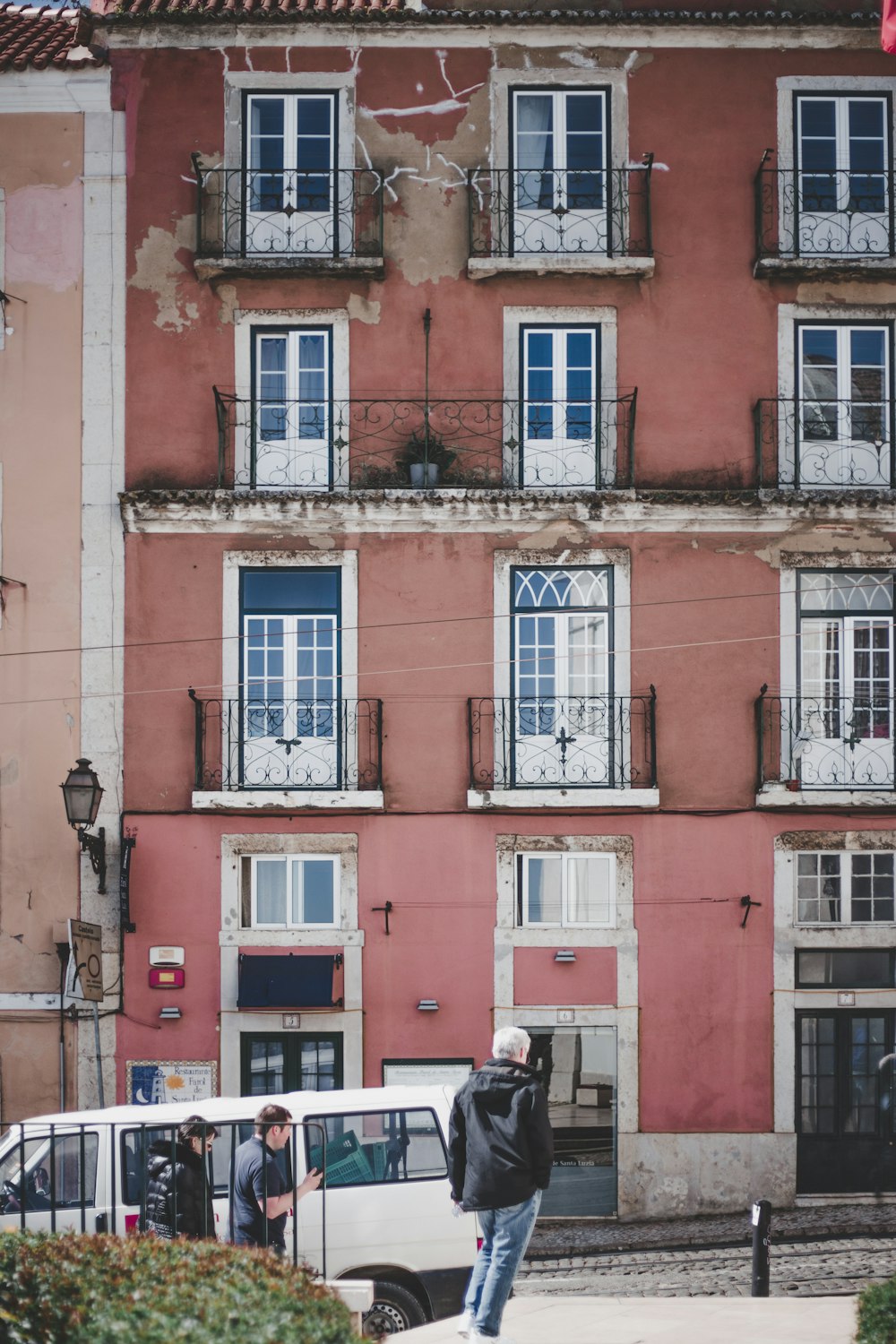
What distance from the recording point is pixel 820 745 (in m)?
18.4

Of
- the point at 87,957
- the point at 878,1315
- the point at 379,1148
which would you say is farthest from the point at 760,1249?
the point at 87,957

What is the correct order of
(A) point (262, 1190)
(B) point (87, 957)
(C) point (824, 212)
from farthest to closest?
(C) point (824, 212)
(B) point (87, 957)
(A) point (262, 1190)

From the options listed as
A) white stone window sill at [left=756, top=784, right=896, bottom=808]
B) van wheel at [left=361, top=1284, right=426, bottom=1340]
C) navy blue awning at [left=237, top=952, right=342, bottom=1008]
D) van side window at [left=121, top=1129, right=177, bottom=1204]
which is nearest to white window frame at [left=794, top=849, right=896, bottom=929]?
white stone window sill at [left=756, top=784, right=896, bottom=808]

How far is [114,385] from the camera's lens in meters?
18.7

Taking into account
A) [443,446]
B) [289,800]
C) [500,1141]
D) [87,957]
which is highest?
[443,446]

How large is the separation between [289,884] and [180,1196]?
344 inches

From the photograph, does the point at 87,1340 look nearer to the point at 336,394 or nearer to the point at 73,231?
the point at 336,394

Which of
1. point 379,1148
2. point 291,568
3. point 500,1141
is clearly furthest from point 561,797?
point 500,1141

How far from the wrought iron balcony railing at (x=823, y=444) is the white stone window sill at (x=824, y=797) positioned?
3449 mm

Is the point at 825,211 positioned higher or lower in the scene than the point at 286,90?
lower

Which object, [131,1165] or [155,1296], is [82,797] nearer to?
[131,1165]

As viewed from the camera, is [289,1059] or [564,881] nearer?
[289,1059]

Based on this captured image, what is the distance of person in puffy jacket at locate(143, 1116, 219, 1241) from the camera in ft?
32.0

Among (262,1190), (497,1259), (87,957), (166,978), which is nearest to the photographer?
(497,1259)
